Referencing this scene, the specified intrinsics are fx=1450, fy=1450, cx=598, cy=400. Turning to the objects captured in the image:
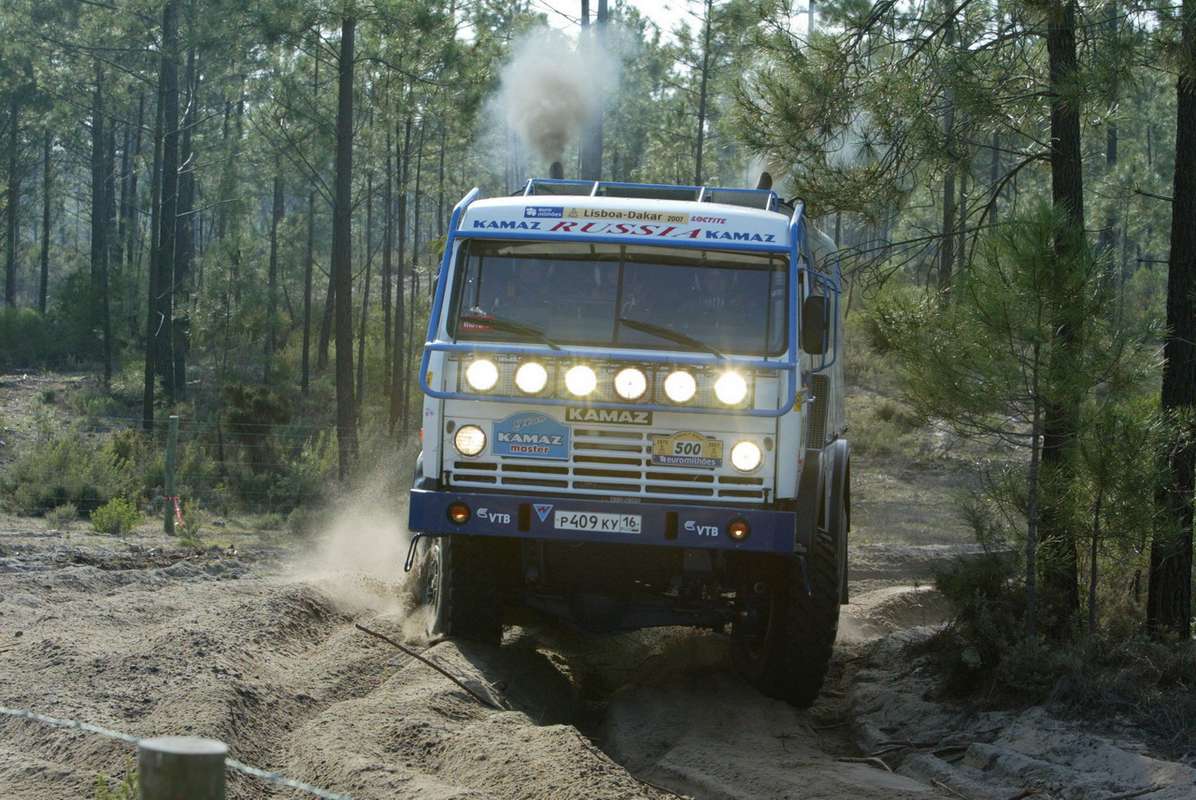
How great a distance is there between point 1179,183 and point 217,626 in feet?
24.9

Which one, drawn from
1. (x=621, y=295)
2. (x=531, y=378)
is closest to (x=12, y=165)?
(x=621, y=295)

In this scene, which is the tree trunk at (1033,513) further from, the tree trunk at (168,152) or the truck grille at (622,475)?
the tree trunk at (168,152)

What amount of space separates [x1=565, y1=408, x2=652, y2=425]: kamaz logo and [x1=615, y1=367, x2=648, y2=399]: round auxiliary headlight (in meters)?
0.10

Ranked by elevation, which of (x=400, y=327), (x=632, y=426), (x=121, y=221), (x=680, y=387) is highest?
(x=121, y=221)

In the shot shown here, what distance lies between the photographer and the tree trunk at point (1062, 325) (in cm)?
937

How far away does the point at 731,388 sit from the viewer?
8391 millimetres

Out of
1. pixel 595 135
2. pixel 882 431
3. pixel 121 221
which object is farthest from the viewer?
pixel 121 221

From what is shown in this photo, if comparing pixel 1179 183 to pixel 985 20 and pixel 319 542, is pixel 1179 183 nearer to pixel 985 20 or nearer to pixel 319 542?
pixel 985 20

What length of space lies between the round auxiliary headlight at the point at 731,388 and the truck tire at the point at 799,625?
3.62ft

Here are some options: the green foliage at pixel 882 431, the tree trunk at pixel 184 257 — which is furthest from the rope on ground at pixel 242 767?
the tree trunk at pixel 184 257

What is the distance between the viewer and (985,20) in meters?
11.5

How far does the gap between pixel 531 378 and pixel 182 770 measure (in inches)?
199

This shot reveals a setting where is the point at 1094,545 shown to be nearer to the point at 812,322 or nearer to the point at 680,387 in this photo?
the point at 812,322

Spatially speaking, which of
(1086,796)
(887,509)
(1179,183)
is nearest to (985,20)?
(1179,183)
